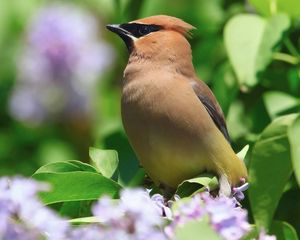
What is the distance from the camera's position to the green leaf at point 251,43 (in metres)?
3.69

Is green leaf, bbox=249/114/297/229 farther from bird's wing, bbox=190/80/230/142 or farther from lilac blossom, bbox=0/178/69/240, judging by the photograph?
lilac blossom, bbox=0/178/69/240

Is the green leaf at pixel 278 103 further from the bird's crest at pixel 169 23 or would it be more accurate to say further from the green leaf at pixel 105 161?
the green leaf at pixel 105 161

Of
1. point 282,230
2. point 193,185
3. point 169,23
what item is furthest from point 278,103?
point 282,230

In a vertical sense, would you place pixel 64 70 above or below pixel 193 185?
below

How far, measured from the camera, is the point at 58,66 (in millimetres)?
5141

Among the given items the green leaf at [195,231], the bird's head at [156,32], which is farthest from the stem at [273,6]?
the green leaf at [195,231]

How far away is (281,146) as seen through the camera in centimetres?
296

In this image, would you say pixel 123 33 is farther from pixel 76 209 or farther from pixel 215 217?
pixel 215 217

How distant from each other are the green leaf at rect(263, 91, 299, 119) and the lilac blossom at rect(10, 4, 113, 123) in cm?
141

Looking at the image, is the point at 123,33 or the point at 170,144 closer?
the point at 170,144

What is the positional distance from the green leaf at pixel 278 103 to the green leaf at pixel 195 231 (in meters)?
2.05

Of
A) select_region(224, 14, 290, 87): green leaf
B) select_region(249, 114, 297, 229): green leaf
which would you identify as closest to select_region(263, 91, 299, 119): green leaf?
select_region(224, 14, 290, 87): green leaf

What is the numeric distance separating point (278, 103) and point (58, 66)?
1.54 m

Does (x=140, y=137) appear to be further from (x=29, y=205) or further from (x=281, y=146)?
(x=29, y=205)
